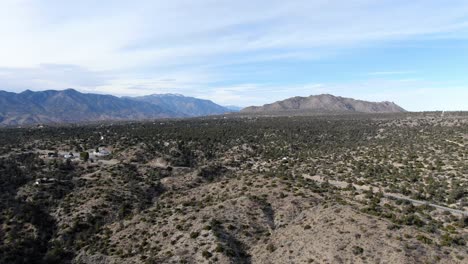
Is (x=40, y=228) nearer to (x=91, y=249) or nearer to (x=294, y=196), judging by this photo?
(x=91, y=249)

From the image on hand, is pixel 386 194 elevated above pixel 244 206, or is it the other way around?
pixel 386 194

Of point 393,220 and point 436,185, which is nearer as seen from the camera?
point 393,220

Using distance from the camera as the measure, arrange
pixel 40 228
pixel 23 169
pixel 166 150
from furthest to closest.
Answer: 1. pixel 166 150
2. pixel 23 169
3. pixel 40 228

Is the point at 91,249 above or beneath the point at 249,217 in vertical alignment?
beneath

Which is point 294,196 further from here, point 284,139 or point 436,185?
point 284,139

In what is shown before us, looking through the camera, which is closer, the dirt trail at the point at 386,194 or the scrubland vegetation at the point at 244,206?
the scrubland vegetation at the point at 244,206

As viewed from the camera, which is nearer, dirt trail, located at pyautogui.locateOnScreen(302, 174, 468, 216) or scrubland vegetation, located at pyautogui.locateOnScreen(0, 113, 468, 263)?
scrubland vegetation, located at pyautogui.locateOnScreen(0, 113, 468, 263)

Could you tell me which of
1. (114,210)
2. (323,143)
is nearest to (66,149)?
(114,210)

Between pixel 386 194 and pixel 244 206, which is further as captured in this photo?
pixel 386 194

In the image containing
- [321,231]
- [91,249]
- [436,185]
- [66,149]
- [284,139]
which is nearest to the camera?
[321,231]
